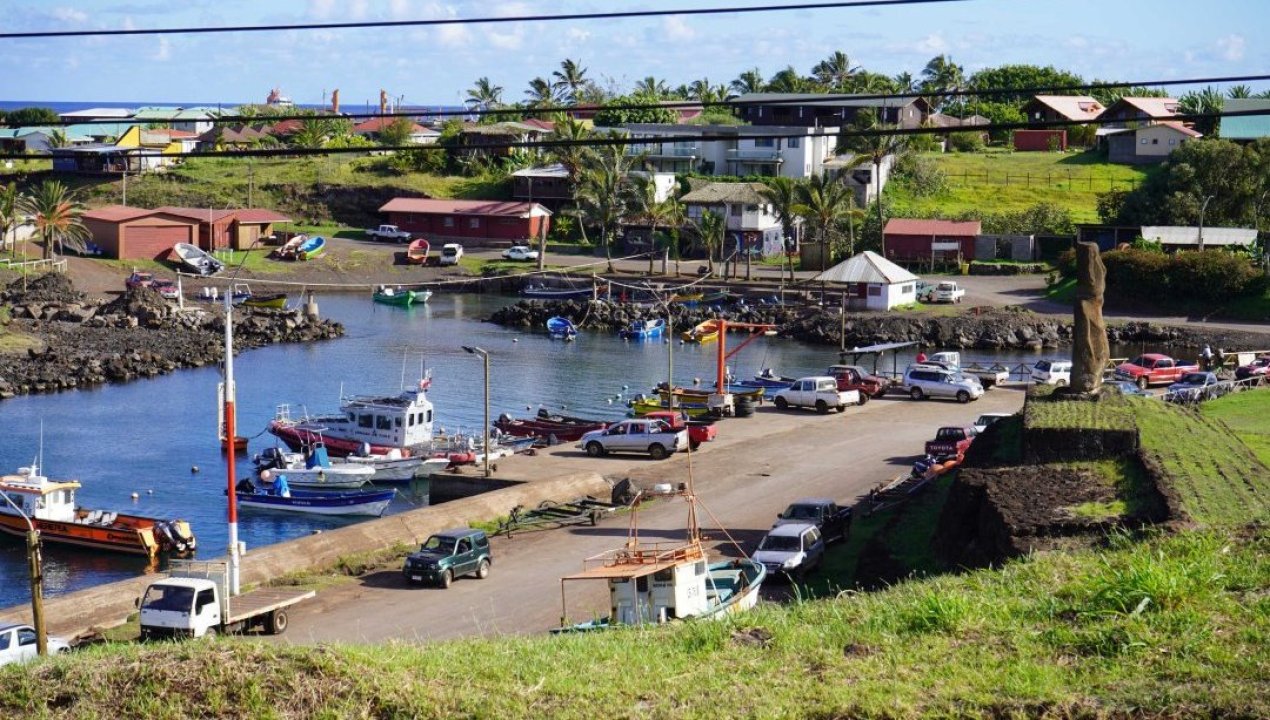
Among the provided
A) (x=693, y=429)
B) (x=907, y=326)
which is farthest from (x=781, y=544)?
(x=907, y=326)

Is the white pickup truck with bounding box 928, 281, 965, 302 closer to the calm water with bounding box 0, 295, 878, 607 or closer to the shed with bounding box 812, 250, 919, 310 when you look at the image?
the shed with bounding box 812, 250, 919, 310

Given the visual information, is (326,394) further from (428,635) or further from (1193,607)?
(1193,607)

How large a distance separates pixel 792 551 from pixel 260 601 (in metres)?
9.29

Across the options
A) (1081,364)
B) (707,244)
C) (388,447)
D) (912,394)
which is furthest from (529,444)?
(707,244)

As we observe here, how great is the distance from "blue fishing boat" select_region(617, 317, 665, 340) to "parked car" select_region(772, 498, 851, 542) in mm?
46199

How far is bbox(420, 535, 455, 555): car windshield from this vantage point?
1077 inches

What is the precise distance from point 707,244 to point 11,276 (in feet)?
128

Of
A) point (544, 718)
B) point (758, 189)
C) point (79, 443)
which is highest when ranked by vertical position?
point (758, 189)

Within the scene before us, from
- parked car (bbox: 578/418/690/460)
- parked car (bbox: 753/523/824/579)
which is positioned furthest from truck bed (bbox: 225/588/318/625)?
parked car (bbox: 578/418/690/460)

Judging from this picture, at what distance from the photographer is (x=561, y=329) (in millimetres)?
76125

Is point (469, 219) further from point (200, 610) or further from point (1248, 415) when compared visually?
point (200, 610)

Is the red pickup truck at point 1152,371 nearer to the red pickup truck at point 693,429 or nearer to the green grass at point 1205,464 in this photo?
the red pickup truck at point 693,429

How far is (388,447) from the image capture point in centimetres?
4638

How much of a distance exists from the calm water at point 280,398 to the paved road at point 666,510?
9.23 m
